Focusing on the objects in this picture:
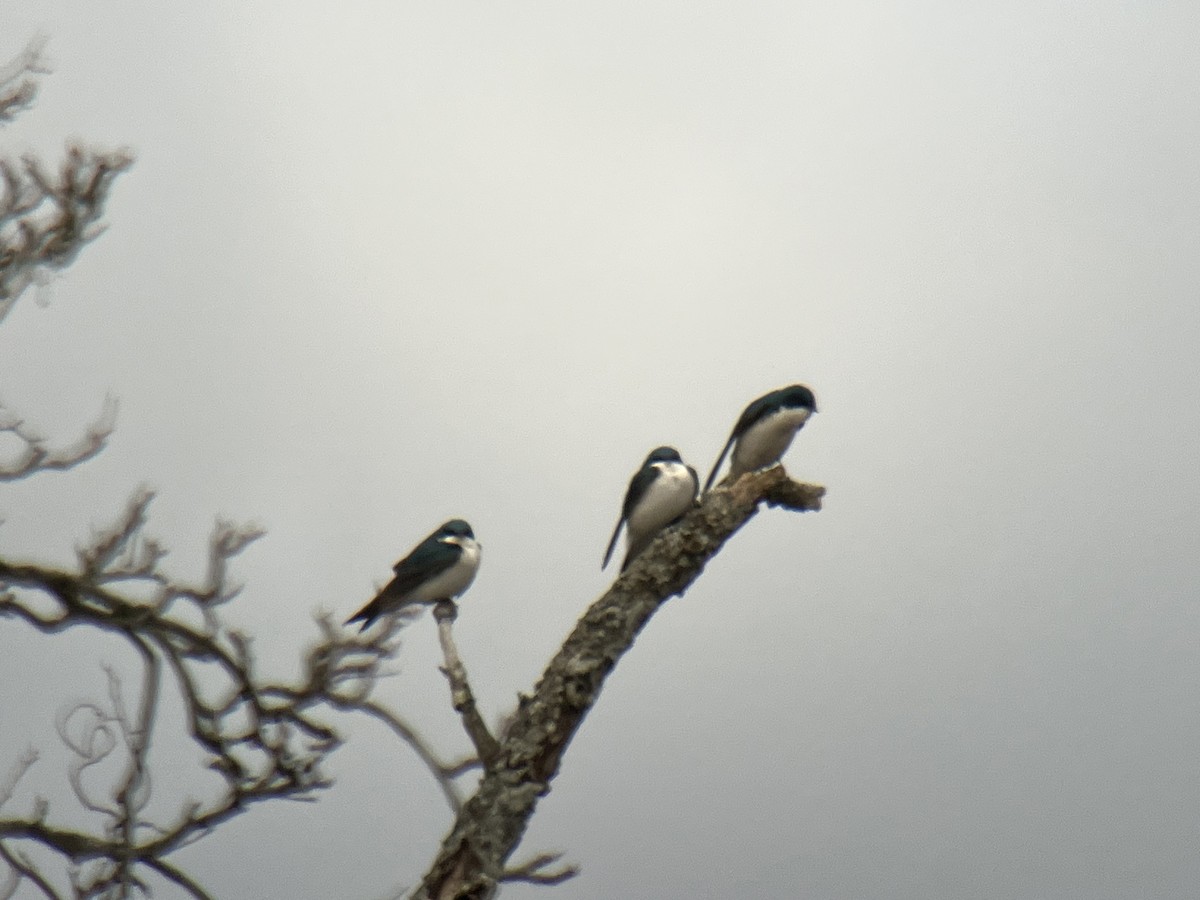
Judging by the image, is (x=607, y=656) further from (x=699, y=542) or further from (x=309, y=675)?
(x=309, y=675)

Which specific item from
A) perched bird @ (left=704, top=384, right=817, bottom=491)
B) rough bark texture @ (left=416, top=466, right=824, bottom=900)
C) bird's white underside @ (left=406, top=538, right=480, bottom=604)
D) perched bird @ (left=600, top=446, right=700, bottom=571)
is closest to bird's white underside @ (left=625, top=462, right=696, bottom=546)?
perched bird @ (left=600, top=446, right=700, bottom=571)

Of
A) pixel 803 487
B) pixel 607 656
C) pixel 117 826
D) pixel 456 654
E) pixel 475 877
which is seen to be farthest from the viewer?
pixel 117 826

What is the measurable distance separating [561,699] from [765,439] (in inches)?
136

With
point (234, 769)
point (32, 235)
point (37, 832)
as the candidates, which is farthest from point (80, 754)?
point (32, 235)

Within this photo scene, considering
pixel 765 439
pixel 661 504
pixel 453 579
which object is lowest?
pixel 661 504

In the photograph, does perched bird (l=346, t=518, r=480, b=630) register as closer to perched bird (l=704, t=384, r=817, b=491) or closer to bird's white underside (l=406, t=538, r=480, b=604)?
bird's white underside (l=406, t=538, r=480, b=604)

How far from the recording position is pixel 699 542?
5.73m

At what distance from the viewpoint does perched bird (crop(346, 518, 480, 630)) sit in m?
8.73

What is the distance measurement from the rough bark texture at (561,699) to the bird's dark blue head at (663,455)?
259cm

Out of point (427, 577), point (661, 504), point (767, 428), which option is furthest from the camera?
point (427, 577)

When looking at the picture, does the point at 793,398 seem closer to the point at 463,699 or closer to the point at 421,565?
the point at 421,565

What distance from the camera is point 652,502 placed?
26.8 ft

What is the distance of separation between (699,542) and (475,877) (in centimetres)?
155

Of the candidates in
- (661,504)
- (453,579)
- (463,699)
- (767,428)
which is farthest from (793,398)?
(463,699)
